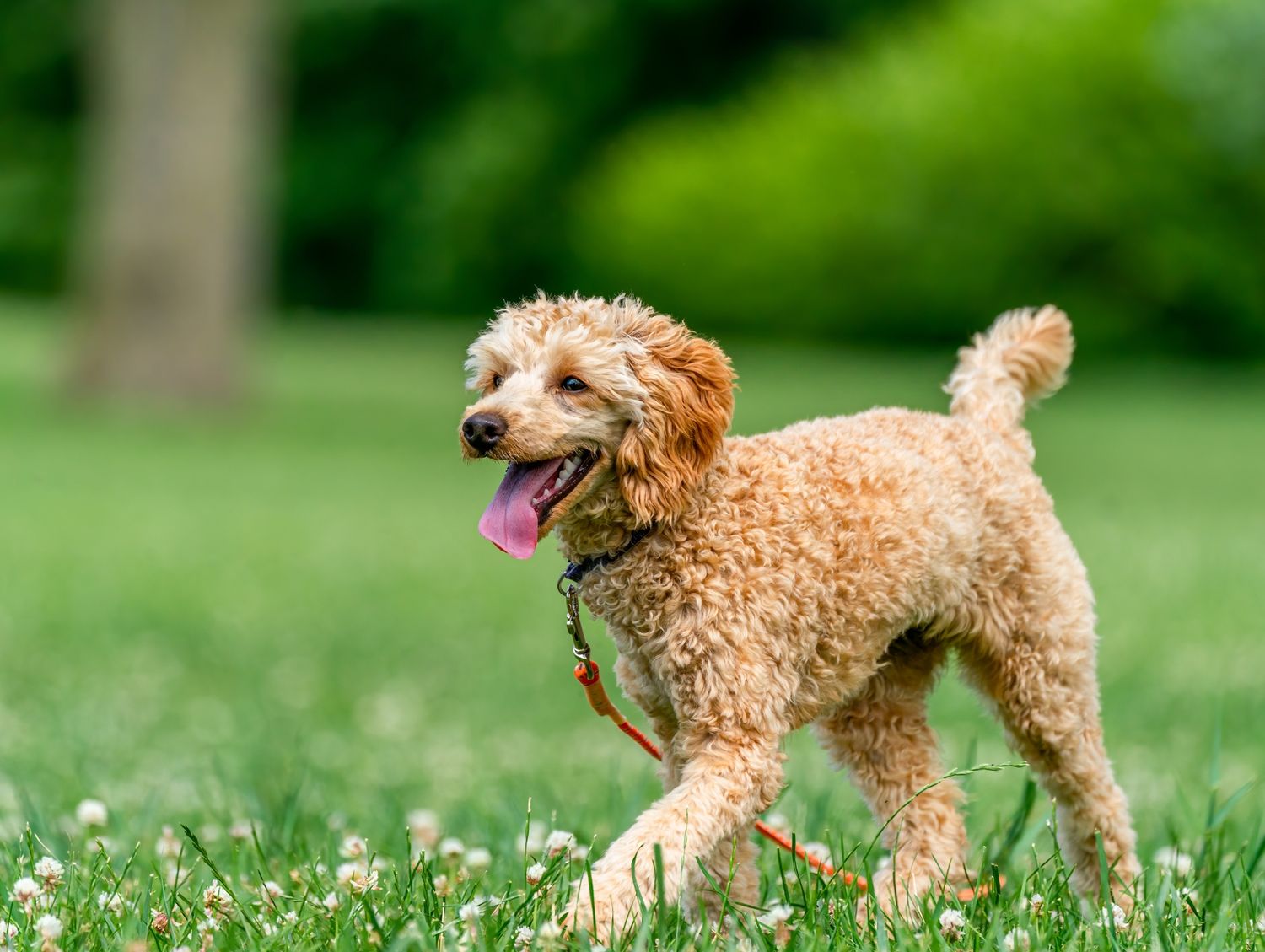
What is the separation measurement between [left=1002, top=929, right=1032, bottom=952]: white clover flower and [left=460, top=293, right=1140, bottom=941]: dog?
244mm

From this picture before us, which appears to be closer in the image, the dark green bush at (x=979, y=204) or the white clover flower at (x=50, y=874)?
the white clover flower at (x=50, y=874)

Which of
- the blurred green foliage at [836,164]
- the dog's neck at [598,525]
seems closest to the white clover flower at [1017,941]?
the dog's neck at [598,525]

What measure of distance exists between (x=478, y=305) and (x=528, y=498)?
3929 centimetres

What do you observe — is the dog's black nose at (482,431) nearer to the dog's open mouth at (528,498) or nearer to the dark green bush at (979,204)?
the dog's open mouth at (528,498)

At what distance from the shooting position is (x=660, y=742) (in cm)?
349

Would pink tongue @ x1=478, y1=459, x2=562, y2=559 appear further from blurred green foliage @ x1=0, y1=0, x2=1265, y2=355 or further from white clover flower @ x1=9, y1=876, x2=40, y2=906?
blurred green foliage @ x1=0, y1=0, x2=1265, y2=355

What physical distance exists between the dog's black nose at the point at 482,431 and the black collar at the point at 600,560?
14.3 inches

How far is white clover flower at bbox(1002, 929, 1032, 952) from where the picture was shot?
3.09m

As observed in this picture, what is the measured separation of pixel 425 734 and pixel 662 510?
4869 millimetres

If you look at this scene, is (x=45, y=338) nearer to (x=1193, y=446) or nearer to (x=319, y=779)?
(x=1193, y=446)

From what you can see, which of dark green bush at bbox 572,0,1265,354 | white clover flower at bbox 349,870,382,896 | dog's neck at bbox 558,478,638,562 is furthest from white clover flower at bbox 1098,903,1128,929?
dark green bush at bbox 572,0,1265,354

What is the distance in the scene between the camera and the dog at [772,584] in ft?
10.2

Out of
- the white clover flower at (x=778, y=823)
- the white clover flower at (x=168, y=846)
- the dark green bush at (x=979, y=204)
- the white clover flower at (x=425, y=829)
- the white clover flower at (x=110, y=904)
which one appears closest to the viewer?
A: the white clover flower at (x=110, y=904)

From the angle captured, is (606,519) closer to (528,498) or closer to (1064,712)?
(528,498)
